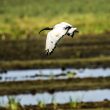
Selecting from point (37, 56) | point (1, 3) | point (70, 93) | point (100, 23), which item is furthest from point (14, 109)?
point (1, 3)

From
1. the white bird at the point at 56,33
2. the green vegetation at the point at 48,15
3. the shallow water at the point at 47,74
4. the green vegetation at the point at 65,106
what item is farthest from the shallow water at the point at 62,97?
the green vegetation at the point at 48,15

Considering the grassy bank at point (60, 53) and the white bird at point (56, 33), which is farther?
the grassy bank at point (60, 53)

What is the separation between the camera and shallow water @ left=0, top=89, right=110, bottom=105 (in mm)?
17078

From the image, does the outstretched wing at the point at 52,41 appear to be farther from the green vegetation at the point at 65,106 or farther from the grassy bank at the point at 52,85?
the grassy bank at the point at 52,85

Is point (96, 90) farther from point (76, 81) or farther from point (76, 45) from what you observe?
point (76, 45)

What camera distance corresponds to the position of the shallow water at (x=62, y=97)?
1708 centimetres

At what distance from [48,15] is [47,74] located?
2683 cm

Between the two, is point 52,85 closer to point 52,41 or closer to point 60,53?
point 60,53

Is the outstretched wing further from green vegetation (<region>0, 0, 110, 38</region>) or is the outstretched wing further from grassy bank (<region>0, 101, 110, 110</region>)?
green vegetation (<region>0, 0, 110, 38</region>)

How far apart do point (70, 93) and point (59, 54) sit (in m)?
9.48

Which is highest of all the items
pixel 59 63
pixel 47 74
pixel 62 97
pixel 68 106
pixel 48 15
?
pixel 48 15

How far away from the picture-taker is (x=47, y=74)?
73.0ft

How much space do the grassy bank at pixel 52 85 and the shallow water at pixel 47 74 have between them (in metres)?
0.68

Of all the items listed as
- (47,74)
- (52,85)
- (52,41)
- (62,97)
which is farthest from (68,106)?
(52,41)
